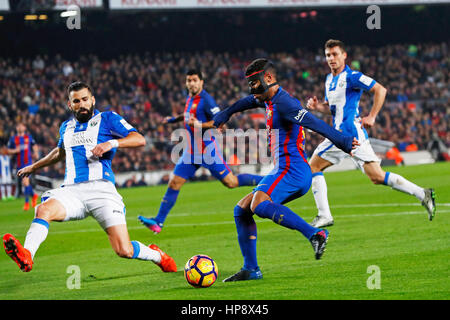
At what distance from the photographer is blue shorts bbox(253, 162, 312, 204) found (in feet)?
24.5

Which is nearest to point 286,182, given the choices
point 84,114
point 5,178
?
point 84,114

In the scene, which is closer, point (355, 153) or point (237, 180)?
point (355, 153)

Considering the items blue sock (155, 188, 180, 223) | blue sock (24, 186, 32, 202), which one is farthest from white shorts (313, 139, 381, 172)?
blue sock (24, 186, 32, 202)

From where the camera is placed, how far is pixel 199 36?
3862cm

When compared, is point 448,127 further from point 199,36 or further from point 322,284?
point 322,284

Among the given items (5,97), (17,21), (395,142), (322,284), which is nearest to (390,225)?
(322,284)

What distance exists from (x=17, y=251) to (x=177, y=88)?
2813cm

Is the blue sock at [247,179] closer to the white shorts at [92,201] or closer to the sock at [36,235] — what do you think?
the white shorts at [92,201]

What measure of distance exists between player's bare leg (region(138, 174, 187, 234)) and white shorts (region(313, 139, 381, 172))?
279cm

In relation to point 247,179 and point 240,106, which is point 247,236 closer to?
point 240,106

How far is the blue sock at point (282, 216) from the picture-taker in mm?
7105

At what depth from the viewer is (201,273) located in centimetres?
714

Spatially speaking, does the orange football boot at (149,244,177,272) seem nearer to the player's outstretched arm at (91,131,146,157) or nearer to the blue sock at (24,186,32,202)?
the player's outstretched arm at (91,131,146,157)
